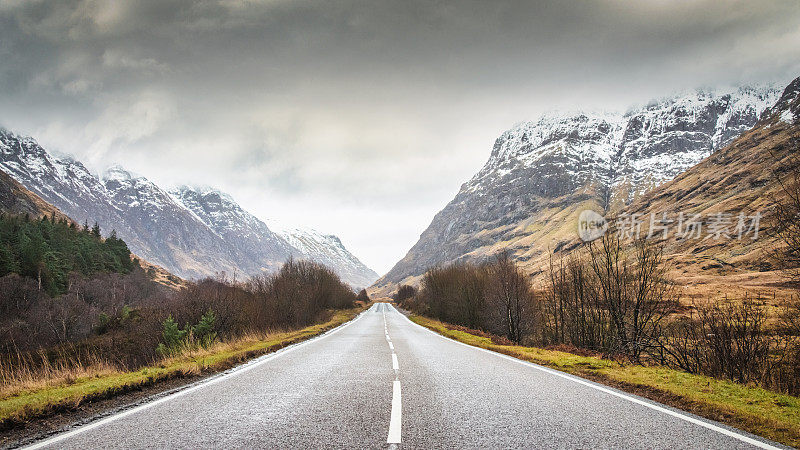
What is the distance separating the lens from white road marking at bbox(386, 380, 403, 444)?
462cm

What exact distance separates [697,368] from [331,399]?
12.7 metres

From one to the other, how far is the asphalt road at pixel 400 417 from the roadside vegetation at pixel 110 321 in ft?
7.02

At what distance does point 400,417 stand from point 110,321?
2186 inches

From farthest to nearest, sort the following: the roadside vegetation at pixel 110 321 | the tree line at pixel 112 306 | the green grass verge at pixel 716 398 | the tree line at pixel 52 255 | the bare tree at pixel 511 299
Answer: the tree line at pixel 52 255, the bare tree at pixel 511 299, the tree line at pixel 112 306, the roadside vegetation at pixel 110 321, the green grass verge at pixel 716 398

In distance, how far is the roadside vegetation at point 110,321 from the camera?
346 inches

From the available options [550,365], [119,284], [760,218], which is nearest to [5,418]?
[550,365]

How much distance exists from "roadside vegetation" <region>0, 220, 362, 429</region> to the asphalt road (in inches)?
84.3

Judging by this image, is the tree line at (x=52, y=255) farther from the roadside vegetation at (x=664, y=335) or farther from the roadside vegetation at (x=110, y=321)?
the roadside vegetation at (x=664, y=335)

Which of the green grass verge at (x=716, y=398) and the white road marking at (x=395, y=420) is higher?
the white road marking at (x=395, y=420)

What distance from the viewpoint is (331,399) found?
6672 mm

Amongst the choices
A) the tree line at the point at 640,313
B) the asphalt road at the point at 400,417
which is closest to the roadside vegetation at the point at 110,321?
the asphalt road at the point at 400,417

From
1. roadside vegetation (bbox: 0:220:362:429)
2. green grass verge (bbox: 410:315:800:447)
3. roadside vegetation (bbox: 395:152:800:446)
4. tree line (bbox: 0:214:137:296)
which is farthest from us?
tree line (bbox: 0:214:137:296)

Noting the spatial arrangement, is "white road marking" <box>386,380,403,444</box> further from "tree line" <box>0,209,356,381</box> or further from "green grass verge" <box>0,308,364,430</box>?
"tree line" <box>0,209,356,381</box>

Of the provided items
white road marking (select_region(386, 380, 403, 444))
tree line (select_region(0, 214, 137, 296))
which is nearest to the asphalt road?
white road marking (select_region(386, 380, 403, 444))
